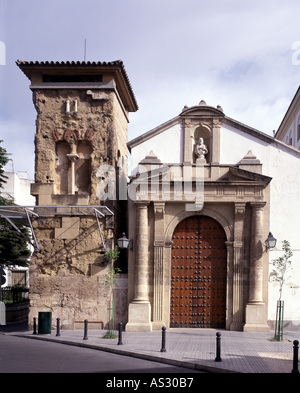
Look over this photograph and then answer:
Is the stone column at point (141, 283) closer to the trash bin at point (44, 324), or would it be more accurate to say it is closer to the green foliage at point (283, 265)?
the trash bin at point (44, 324)

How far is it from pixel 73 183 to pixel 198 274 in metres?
5.71

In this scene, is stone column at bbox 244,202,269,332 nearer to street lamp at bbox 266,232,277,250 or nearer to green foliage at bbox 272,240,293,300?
green foliage at bbox 272,240,293,300

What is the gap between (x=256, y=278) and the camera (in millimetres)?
17875

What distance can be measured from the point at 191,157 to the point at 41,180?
5.60 m

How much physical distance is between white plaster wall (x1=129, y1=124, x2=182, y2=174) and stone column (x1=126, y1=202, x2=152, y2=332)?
190 cm

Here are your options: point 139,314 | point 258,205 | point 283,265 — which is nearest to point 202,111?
point 258,205

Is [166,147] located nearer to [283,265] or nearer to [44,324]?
[283,265]

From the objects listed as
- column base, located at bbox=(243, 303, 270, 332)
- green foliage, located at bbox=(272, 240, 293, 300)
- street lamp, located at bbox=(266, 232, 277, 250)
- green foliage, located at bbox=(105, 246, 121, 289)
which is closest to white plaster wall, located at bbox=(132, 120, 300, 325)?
green foliage, located at bbox=(272, 240, 293, 300)

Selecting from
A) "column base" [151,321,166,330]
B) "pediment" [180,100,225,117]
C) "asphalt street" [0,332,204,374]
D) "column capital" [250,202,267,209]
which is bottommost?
"column base" [151,321,166,330]

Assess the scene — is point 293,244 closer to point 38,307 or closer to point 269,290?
point 269,290

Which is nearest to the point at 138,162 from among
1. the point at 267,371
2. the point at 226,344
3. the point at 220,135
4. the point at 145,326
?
the point at 220,135

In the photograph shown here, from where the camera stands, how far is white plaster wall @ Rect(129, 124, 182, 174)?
19.2m

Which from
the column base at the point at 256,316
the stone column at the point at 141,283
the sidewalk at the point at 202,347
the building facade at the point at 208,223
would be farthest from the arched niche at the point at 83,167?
the column base at the point at 256,316

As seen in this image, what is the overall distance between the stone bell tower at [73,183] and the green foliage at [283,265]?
5877 millimetres
